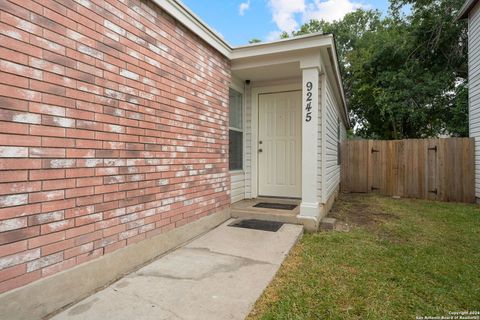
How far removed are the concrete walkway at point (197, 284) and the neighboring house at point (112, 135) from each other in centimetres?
19

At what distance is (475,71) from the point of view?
263 inches

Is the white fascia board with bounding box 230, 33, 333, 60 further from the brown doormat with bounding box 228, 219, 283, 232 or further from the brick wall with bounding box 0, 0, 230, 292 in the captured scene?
the brown doormat with bounding box 228, 219, 283, 232

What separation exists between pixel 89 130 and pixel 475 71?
8.35 m

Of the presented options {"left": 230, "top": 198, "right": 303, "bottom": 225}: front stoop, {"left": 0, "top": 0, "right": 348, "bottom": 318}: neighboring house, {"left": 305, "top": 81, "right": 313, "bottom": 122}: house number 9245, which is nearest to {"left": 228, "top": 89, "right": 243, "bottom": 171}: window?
{"left": 0, "top": 0, "right": 348, "bottom": 318}: neighboring house

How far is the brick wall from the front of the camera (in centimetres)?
170

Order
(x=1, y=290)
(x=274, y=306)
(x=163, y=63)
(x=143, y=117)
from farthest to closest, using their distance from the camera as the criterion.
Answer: (x=163, y=63)
(x=143, y=117)
(x=274, y=306)
(x=1, y=290)

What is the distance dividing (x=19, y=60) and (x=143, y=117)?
1.08 m

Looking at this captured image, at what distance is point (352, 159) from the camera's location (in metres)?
8.28

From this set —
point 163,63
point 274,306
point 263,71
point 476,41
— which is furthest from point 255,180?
point 476,41

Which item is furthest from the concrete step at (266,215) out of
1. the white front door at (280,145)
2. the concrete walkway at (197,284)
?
the white front door at (280,145)

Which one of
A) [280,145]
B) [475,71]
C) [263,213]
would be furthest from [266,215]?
[475,71]

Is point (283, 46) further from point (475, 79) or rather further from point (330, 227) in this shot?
point (475, 79)

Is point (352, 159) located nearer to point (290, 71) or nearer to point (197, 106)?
point (290, 71)

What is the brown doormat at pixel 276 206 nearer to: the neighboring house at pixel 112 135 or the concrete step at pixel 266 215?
the concrete step at pixel 266 215
